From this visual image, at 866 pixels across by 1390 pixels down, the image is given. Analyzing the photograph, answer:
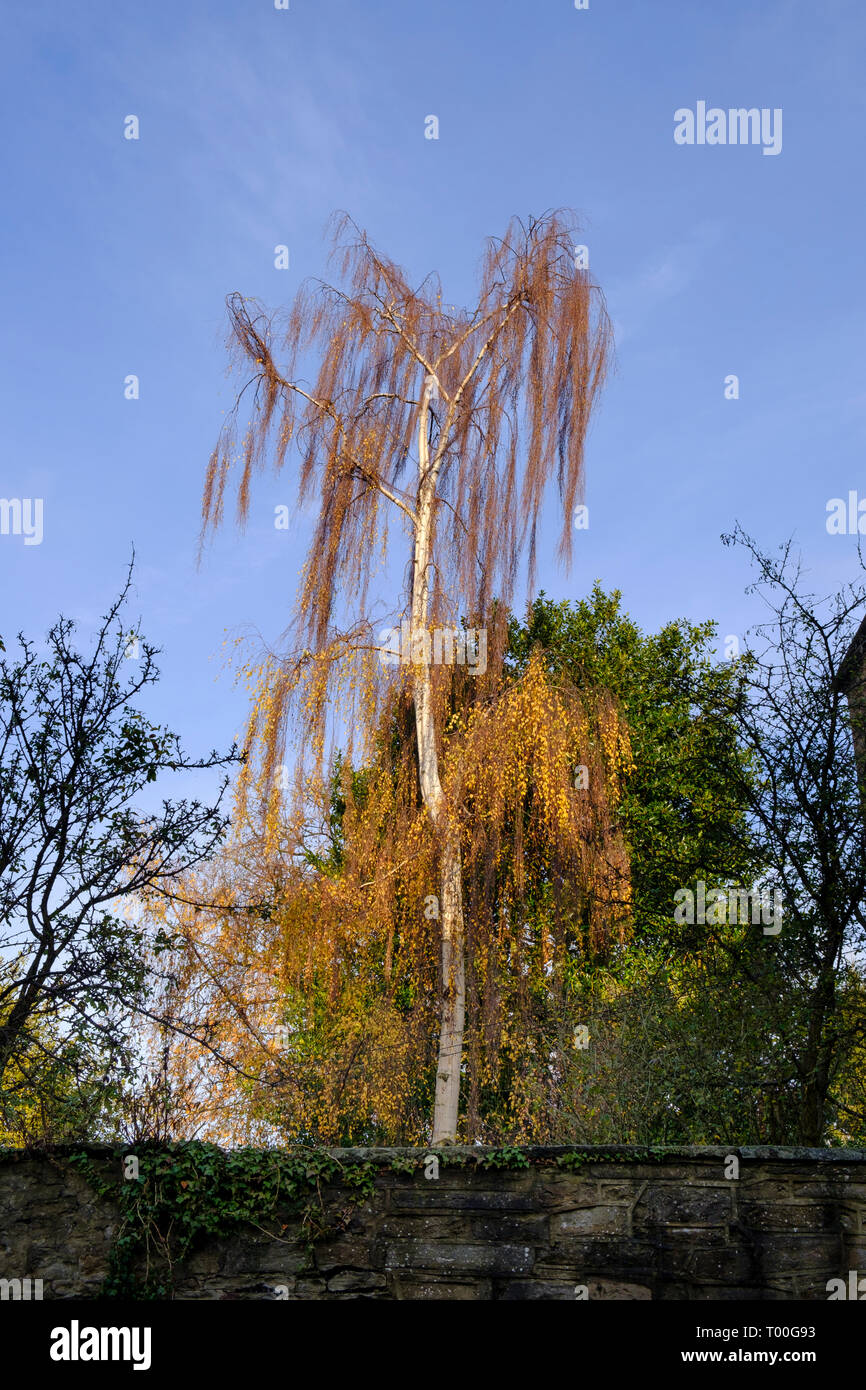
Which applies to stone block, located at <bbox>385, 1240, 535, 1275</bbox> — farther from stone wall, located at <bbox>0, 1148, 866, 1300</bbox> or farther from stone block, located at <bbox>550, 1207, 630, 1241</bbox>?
stone block, located at <bbox>550, 1207, 630, 1241</bbox>

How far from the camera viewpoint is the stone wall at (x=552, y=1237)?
4863 mm

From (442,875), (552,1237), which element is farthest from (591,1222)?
(442,875)

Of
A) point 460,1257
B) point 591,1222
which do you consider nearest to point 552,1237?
point 591,1222

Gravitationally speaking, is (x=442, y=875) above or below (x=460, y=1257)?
above

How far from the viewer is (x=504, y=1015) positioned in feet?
42.0

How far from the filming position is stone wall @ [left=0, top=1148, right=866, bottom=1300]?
486cm

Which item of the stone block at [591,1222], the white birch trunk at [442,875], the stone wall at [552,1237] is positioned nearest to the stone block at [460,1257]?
the stone wall at [552,1237]

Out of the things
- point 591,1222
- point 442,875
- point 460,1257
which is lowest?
point 460,1257

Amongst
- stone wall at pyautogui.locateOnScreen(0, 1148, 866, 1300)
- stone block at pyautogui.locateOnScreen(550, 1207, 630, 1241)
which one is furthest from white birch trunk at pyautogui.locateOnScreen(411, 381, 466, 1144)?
stone block at pyautogui.locateOnScreen(550, 1207, 630, 1241)

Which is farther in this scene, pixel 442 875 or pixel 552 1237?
pixel 442 875

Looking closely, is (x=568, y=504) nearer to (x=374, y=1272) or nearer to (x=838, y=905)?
(x=838, y=905)

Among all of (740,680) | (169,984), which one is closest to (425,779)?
(740,680)

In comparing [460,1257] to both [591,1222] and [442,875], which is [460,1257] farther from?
[442,875]

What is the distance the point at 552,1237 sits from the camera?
4.91 m
